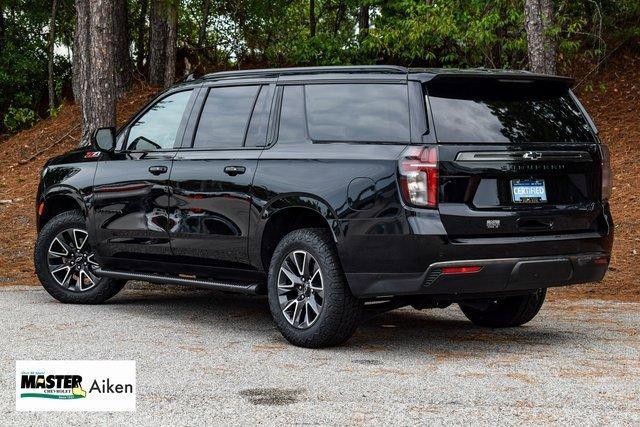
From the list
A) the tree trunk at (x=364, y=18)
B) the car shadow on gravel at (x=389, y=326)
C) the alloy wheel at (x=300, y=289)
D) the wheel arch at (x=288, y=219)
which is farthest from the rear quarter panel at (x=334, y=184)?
the tree trunk at (x=364, y=18)

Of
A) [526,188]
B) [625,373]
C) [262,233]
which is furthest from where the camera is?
[262,233]

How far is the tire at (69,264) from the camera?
1012 centimetres

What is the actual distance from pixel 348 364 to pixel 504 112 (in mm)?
2087

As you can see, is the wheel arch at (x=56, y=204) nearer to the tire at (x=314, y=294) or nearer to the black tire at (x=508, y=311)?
the tire at (x=314, y=294)

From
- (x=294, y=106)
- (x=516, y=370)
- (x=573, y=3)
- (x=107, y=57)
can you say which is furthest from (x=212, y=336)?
(x=573, y=3)

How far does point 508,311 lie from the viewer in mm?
8836

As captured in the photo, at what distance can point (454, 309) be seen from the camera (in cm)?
1007

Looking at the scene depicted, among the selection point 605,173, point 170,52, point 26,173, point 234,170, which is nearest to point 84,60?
point 26,173

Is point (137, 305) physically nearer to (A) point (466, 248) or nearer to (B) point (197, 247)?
(B) point (197, 247)

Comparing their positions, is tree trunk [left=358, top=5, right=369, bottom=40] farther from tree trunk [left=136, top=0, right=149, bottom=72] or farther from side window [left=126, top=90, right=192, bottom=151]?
side window [left=126, top=90, right=192, bottom=151]

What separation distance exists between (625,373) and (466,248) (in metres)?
1.27

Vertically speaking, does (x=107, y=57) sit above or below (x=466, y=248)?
above

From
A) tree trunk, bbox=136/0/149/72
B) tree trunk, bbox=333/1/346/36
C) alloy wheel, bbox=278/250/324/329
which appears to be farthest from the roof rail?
tree trunk, bbox=333/1/346/36

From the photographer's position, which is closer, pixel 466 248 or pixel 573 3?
pixel 466 248
